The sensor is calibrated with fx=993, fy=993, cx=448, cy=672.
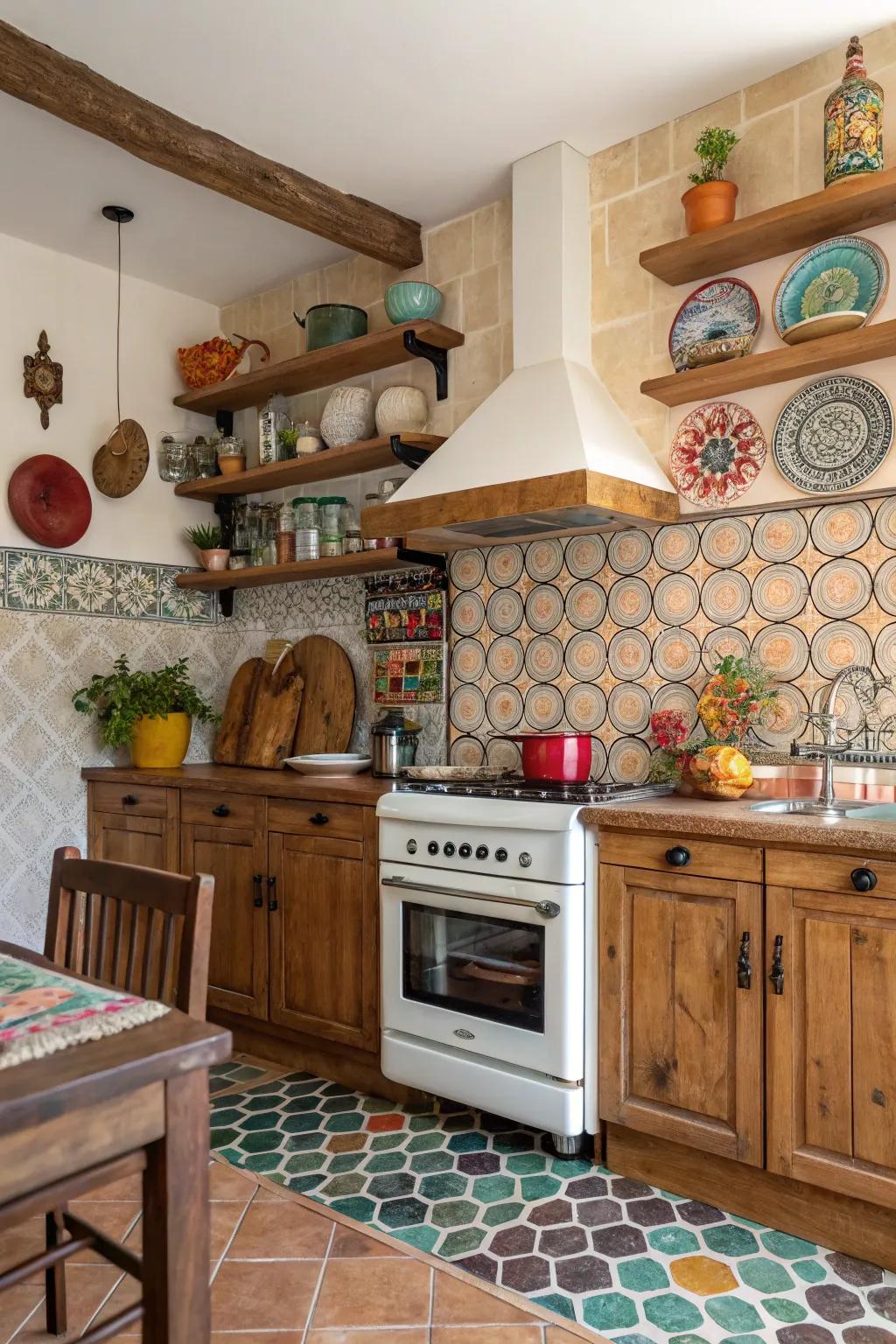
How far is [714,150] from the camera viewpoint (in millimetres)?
2670

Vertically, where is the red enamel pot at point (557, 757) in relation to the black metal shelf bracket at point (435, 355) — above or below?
below

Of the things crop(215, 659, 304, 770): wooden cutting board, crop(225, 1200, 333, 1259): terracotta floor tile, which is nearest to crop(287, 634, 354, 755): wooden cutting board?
crop(215, 659, 304, 770): wooden cutting board

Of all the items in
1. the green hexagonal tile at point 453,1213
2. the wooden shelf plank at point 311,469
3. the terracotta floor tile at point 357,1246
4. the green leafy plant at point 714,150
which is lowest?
the green hexagonal tile at point 453,1213

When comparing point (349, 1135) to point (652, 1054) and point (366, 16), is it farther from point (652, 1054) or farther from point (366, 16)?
point (366, 16)

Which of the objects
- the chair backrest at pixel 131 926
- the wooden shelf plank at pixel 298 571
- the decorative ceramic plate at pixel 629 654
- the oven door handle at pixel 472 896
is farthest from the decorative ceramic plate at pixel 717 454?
the chair backrest at pixel 131 926

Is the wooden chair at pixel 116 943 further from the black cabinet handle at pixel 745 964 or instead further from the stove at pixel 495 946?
the black cabinet handle at pixel 745 964

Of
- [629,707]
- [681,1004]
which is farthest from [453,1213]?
[629,707]

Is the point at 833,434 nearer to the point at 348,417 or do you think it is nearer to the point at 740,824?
the point at 740,824

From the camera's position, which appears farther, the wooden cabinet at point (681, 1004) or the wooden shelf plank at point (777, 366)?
the wooden shelf plank at point (777, 366)

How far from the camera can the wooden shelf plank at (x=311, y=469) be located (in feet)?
11.2

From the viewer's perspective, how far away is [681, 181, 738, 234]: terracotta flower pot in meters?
2.66

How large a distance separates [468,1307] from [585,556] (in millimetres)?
2041

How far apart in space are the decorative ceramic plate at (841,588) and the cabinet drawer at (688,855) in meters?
0.79

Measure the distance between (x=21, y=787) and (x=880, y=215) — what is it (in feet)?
10.7
